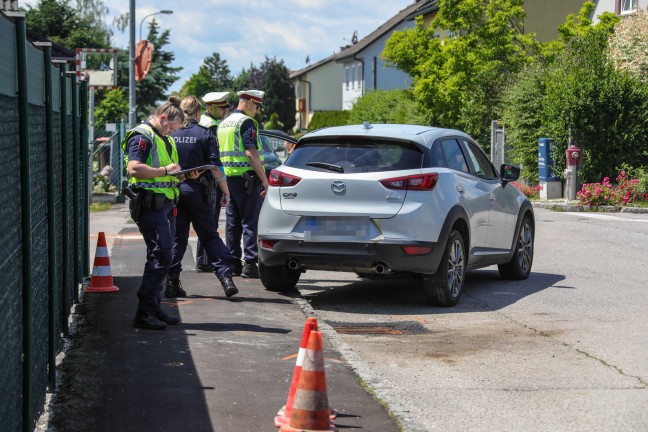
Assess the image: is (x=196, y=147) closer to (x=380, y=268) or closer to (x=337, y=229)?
(x=337, y=229)

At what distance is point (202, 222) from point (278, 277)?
1177mm

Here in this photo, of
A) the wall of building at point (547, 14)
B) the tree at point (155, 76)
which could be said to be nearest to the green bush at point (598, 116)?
the wall of building at point (547, 14)

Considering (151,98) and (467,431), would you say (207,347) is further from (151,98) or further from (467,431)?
(151,98)

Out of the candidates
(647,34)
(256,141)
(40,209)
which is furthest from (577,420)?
(647,34)

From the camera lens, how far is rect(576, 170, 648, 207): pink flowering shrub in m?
24.5

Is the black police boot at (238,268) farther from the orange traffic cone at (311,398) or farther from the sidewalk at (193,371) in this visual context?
the orange traffic cone at (311,398)

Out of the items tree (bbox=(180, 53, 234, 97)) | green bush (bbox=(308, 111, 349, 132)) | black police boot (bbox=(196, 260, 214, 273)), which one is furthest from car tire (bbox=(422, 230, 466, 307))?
tree (bbox=(180, 53, 234, 97))

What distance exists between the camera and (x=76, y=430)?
5461 mm

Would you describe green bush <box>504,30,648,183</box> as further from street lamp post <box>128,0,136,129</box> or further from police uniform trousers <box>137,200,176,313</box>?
police uniform trousers <box>137,200,176,313</box>

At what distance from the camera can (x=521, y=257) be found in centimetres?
1223

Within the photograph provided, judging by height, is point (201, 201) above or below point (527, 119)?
below

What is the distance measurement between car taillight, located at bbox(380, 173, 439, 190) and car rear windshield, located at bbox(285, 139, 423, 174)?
0.43 ft

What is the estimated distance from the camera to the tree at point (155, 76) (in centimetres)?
6162

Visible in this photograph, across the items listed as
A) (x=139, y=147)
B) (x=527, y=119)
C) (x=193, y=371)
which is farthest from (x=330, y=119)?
(x=193, y=371)
